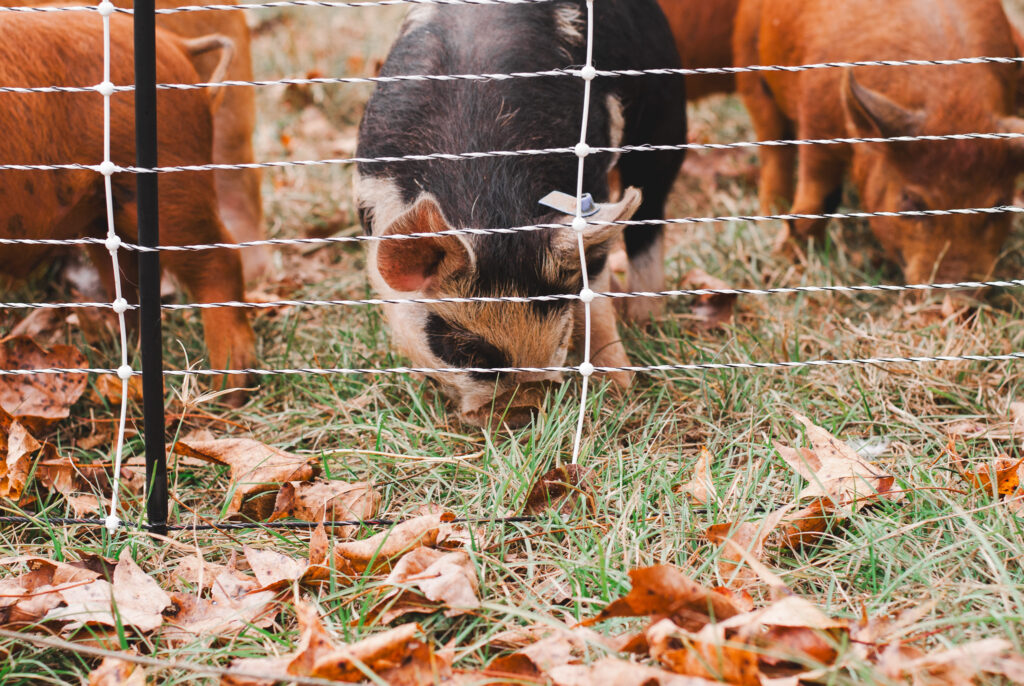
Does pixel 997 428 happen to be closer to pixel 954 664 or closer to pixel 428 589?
pixel 954 664

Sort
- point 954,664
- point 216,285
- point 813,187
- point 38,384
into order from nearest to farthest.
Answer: point 954,664 < point 38,384 < point 216,285 < point 813,187

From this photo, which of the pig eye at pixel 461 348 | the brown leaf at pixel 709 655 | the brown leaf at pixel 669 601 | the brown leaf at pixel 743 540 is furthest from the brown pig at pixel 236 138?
the brown leaf at pixel 709 655

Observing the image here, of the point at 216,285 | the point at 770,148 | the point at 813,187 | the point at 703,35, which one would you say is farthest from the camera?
the point at 703,35

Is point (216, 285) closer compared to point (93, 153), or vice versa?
point (93, 153)

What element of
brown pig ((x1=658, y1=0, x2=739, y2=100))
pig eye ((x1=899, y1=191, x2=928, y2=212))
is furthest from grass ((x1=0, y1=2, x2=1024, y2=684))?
brown pig ((x1=658, y1=0, x2=739, y2=100))

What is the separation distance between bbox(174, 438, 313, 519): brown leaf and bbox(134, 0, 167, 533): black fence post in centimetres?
22

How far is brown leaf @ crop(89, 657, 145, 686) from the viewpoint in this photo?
2.01 metres

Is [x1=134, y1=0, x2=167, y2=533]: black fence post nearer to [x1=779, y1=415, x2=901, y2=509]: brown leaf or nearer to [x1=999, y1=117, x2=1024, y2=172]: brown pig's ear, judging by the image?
[x1=779, y1=415, x2=901, y2=509]: brown leaf

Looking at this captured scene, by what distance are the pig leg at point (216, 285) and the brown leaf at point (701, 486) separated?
68.9 inches

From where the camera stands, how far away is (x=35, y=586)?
7.63 feet

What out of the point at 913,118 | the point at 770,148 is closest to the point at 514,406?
the point at 913,118

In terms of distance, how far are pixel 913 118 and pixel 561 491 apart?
8.53 ft

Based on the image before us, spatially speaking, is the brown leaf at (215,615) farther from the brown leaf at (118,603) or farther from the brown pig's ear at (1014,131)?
the brown pig's ear at (1014,131)

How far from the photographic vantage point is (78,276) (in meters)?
4.42
